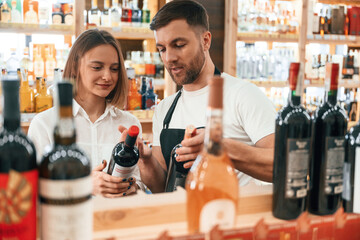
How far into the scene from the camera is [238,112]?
185 cm

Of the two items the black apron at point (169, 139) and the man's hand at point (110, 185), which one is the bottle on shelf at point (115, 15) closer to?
the black apron at point (169, 139)

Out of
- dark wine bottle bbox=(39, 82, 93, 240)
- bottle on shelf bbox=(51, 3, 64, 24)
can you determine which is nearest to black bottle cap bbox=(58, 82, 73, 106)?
dark wine bottle bbox=(39, 82, 93, 240)

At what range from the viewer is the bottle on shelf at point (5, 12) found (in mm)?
2893

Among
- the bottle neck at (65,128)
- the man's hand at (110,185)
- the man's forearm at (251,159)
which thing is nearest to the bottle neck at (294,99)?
the man's forearm at (251,159)

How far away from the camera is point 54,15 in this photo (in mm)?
3066

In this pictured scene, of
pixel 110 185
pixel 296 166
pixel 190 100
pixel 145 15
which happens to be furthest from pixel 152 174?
pixel 145 15

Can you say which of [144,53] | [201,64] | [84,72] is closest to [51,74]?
[144,53]

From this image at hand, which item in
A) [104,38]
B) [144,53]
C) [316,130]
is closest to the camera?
[316,130]

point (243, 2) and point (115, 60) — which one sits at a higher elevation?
point (243, 2)

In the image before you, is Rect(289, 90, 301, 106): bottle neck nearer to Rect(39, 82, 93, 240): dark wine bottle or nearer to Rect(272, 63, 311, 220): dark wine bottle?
Rect(272, 63, 311, 220): dark wine bottle

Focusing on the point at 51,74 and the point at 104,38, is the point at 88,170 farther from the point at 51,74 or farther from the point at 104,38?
the point at 51,74

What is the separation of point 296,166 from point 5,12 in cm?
273

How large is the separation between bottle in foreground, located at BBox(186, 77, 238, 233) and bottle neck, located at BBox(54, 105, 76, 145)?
281 mm

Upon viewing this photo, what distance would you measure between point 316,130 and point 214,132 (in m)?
0.37
